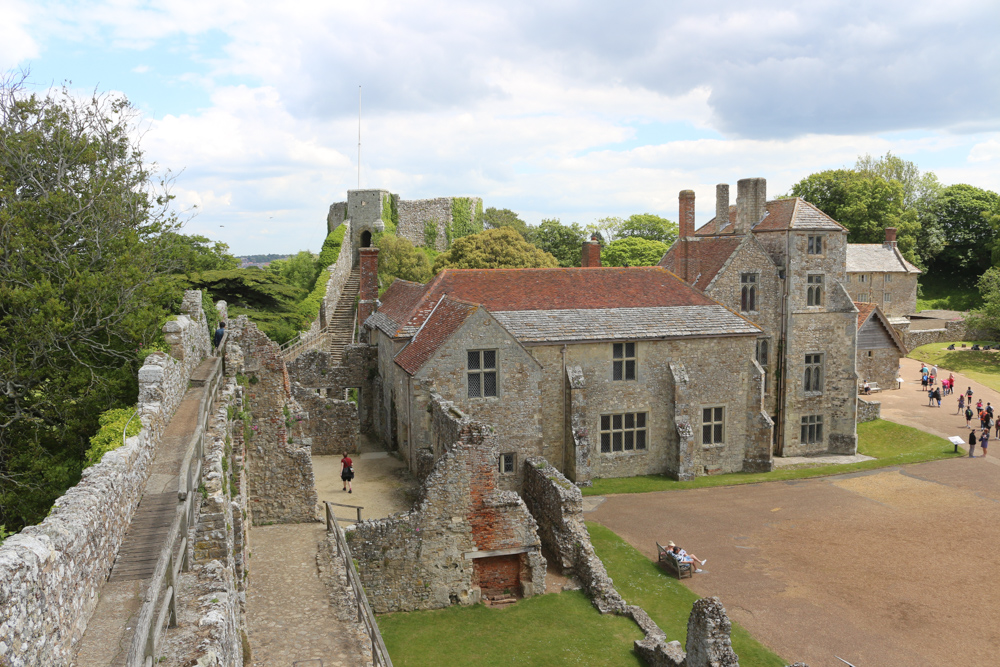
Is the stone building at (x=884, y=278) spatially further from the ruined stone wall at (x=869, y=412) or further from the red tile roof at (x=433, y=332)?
the red tile roof at (x=433, y=332)

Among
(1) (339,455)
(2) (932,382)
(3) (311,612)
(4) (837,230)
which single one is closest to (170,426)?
→ (3) (311,612)

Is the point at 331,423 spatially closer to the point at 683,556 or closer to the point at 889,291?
the point at 683,556

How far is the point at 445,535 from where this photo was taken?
18.6 metres

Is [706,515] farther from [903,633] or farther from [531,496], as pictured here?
[903,633]

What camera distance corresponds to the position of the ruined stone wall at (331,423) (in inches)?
1105

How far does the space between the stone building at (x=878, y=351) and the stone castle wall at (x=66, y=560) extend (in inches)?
1958

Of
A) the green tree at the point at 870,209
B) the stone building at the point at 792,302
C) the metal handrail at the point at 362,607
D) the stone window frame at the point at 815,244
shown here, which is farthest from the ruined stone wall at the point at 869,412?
the green tree at the point at 870,209

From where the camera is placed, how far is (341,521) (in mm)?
19891

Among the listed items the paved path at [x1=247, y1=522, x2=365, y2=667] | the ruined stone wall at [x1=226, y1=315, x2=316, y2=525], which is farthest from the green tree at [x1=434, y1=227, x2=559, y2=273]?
the paved path at [x1=247, y1=522, x2=365, y2=667]

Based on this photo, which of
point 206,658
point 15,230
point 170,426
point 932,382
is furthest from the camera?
point 932,382

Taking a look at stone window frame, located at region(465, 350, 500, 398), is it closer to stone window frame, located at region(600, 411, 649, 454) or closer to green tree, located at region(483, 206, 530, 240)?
stone window frame, located at region(600, 411, 649, 454)

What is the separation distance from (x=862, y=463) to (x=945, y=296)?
2514 inches

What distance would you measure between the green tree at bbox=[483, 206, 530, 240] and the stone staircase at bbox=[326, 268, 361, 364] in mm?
21231

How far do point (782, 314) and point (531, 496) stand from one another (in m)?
17.7
